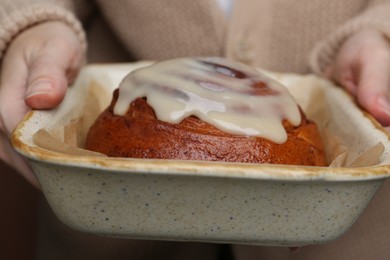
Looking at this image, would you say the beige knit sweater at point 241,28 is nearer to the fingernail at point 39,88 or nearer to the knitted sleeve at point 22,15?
the knitted sleeve at point 22,15

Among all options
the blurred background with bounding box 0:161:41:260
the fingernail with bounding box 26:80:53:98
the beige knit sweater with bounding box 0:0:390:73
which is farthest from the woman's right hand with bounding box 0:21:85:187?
the blurred background with bounding box 0:161:41:260

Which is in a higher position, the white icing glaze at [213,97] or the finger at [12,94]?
the white icing glaze at [213,97]

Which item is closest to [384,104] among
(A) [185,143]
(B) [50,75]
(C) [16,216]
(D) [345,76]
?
Result: (D) [345,76]

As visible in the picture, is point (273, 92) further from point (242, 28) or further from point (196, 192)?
point (242, 28)

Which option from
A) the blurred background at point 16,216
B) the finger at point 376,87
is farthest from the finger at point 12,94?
the blurred background at point 16,216

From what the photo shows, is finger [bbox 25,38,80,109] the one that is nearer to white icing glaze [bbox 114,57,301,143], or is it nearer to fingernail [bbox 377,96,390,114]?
white icing glaze [bbox 114,57,301,143]

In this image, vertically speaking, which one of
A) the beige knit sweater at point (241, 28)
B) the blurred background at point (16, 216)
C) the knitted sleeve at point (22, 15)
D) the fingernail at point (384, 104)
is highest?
the fingernail at point (384, 104)

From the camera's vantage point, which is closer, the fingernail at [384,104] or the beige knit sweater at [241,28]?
the fingernail at [384,104]
